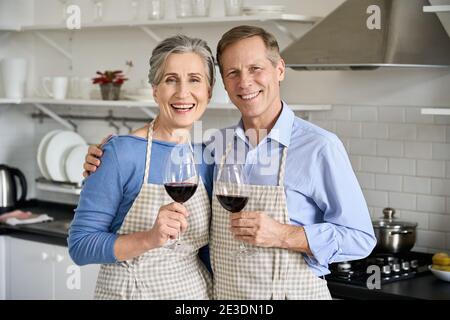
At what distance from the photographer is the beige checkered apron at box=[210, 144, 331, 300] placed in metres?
2.59

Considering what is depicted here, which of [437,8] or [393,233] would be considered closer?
[437,8]

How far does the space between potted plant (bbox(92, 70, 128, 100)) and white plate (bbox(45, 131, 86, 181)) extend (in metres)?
0.51

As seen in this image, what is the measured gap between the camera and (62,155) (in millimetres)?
5309

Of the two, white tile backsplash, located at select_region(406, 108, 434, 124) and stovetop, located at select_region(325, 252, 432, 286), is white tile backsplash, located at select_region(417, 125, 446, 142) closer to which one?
white tile backsplash, located at select_region(406, 108, 434, 124)

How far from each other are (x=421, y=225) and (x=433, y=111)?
0.72 metres

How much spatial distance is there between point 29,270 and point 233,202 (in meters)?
2.80

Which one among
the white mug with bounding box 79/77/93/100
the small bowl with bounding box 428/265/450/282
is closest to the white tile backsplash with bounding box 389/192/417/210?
the small bowl with bounding box 428/265/450/282

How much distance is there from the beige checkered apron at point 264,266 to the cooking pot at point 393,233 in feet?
4.34

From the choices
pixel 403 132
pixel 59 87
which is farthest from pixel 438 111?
pixel 59 87

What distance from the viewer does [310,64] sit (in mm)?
3840

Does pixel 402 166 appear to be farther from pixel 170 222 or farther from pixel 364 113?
pixel 170 222

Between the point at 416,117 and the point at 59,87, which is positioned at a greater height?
the point at 59,87

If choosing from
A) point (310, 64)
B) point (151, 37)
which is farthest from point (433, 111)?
point (151, 37)
